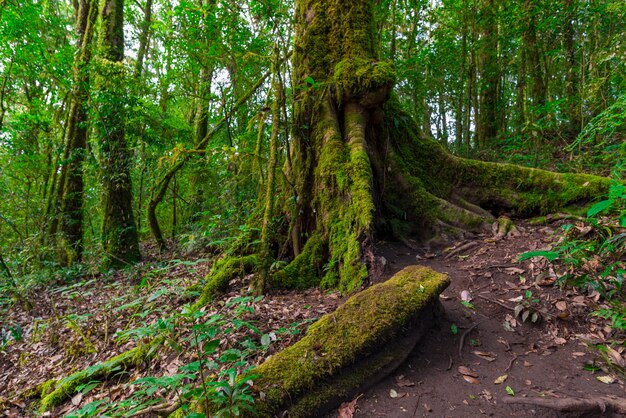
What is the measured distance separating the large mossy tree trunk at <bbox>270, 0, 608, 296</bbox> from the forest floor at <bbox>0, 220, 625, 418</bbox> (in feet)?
1.49

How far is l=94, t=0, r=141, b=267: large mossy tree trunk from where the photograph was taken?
773 centimetres

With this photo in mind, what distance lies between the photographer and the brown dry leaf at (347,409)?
2426mm

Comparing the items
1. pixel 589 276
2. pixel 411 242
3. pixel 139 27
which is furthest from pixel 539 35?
pixel 139 27

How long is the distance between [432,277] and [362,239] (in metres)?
1.12

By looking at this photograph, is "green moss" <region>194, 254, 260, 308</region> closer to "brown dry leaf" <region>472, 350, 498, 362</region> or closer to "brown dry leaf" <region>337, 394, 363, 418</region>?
"brown dry leaf" <region>337, 394, 363, 418</region>

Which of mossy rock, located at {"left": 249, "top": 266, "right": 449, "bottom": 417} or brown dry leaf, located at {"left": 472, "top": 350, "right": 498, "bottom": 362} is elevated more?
mossy rock, located at {"left": 249, "top": 266, "right": 449, "bottom": 417}

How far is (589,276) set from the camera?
10.9ft

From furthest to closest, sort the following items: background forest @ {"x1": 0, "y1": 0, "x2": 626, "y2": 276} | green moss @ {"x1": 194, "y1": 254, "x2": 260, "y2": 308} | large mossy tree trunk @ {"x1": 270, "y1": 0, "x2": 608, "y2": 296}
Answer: background forest @ {"x1": 0, "y1": 0, "x2": 626, "y2": 276} → large mossy tree trunk @ {"x1": 270, "y1": 0, "x2": 608, "y2": 296} → green moss @ {"x1": 194, "y1": 254, "x2": 260, "y2": 308}

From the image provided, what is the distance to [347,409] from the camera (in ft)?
8.11

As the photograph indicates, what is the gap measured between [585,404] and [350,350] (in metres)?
1.60

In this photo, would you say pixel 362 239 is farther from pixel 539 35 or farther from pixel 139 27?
pixel 139 27

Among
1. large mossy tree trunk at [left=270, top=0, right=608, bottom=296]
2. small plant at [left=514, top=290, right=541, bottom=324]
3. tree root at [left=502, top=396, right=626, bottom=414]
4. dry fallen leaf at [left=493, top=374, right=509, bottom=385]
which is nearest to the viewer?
tree root at [left=502, top=396, right=626, bottom=414]

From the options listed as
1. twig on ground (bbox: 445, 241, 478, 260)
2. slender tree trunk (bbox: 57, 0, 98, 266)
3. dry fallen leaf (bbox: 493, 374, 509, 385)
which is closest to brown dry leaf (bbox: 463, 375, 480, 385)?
dry fallen leaf (bbox: 493, 374, 509, 385)

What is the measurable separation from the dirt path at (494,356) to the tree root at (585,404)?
51 mm
